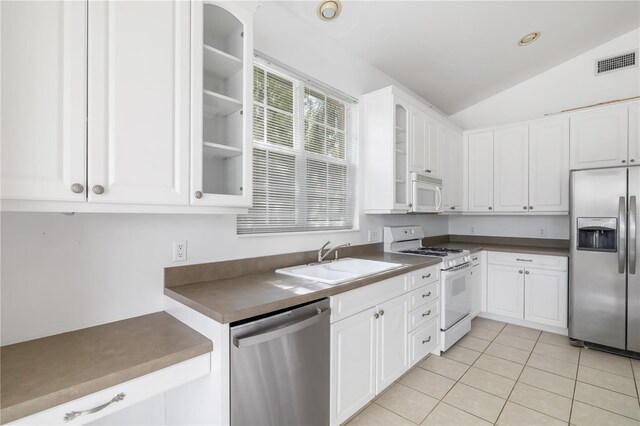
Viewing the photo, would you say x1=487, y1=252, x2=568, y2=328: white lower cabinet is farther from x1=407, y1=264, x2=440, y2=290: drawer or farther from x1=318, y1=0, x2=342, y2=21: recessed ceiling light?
x1=318, y1=0, x2=342, y2=21: recessed ceiling light

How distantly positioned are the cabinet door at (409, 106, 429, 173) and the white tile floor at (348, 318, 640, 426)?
1.87m

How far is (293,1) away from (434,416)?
307 centimetres

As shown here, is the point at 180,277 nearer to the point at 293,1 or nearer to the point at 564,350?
the point at 293,1

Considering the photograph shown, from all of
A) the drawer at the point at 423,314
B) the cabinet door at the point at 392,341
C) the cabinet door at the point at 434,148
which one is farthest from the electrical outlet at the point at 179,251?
the cabinet door at the point at 434,148

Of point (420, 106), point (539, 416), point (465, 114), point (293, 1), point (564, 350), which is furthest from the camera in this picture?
point (465, 114)

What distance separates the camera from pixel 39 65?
1.03m

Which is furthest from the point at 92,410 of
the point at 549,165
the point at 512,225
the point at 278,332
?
the point at 512,225

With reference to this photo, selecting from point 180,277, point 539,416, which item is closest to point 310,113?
point 180,277

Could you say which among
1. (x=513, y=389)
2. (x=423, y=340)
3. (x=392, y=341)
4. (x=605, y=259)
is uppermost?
(x=605, y=259)

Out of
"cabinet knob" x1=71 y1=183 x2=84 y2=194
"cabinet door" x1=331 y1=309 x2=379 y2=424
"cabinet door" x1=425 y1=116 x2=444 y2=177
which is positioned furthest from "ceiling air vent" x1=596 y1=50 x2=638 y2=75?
"cabinet knob" x1=71 y1=183 x2=84 y2=194

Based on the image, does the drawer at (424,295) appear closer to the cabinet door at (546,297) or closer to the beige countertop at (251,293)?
the beige countertop at (251,293)

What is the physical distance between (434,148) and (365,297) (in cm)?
229

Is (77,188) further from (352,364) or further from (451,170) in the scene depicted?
(451,170)

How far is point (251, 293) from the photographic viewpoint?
1.55 metres
